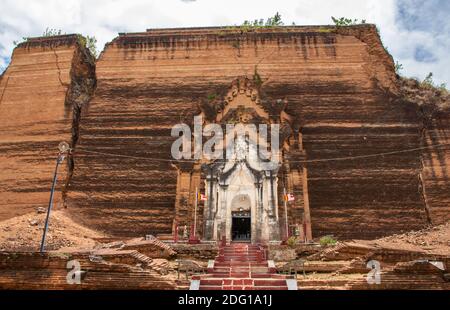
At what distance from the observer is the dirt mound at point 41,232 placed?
17.2m

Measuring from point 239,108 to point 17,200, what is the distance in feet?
40.7

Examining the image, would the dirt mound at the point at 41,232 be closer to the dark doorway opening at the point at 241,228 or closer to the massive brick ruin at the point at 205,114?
the massive brick ruin at the point at 205,114

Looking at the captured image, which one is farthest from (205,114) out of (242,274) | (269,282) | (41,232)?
(269,282)

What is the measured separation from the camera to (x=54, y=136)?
2217cm

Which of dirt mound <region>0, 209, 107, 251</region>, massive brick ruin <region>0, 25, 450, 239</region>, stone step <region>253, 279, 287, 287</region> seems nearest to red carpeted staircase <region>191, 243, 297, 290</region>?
stone step <region>253, 279, 287, 287</region>

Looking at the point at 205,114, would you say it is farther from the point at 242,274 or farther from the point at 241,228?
the point at 242,274

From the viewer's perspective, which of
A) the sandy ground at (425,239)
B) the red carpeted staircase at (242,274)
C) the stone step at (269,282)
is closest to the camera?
the red carpeted staircase at (242,274)

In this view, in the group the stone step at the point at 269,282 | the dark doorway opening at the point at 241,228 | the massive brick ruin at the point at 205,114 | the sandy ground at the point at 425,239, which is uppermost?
the massive brick ruin at the point at 205,114

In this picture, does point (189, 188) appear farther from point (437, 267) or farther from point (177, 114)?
point (437, 267)

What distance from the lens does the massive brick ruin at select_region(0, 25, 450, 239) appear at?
1938cm

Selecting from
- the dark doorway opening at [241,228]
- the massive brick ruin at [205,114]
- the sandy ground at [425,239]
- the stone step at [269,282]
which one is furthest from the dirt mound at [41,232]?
the sandy ground at [425,239]

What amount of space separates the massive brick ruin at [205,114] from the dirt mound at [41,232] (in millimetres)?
698

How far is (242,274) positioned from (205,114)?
36.7ft
